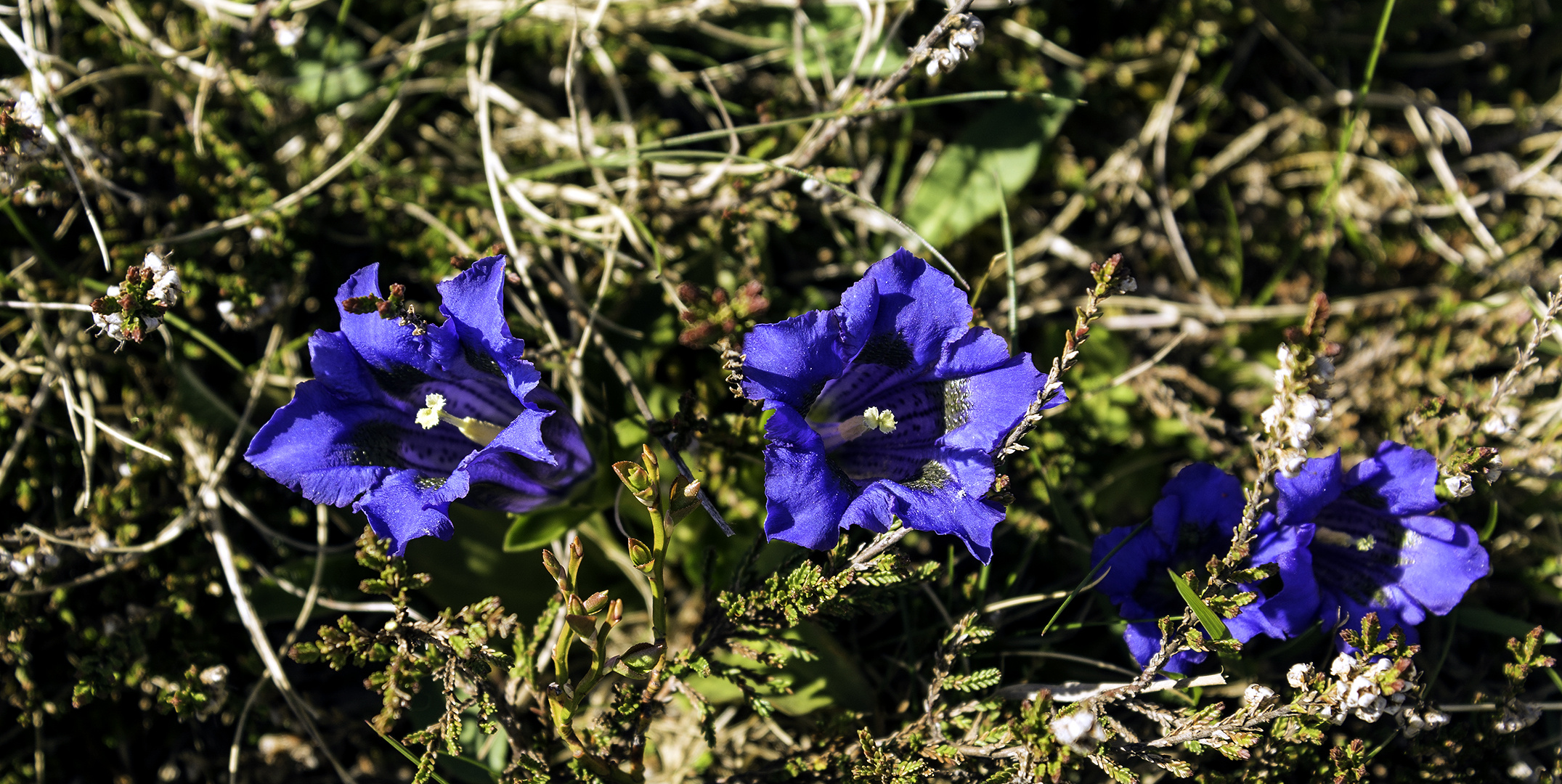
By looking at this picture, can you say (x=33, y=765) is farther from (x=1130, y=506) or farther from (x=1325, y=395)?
(x=1325, y=395)

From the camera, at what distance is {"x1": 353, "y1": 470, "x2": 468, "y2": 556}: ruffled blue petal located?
6.29ft

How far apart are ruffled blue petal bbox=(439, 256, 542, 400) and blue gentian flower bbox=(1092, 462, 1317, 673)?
52.7 inches

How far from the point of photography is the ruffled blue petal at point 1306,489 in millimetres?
2188

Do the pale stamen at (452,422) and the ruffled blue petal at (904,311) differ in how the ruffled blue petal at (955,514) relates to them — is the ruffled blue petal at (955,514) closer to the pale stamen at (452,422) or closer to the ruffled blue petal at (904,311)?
the ruffled blue petal at (904,311)

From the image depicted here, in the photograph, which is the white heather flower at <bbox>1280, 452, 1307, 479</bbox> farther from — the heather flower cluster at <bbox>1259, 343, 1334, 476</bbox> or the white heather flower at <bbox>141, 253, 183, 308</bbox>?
the white heather flower at <bbox>141, 253, 183, 308</bbox>

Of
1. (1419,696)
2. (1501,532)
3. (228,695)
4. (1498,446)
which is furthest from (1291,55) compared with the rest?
(228,695)

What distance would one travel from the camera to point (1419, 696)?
6.83ft

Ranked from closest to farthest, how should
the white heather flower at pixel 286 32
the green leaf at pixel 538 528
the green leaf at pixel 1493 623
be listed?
the green leaf at pixel 538 528 → the green leaf at pixel 1493 623 → the white heather flower at pixel 286 32

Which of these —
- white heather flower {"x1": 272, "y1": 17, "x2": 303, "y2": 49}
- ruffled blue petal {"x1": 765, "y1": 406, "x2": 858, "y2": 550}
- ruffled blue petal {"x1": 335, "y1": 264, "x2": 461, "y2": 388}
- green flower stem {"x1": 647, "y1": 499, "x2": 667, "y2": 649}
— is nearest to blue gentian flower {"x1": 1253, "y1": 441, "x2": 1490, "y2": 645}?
ruffled blue petal {"x1": 765, "y1": 406, "x2": 858, "y2": 550}

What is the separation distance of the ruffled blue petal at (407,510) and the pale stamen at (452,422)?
185 millimetres

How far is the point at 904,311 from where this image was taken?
83.4 inches

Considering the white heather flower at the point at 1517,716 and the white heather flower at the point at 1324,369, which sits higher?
the white heather flower at the point at 1324,369

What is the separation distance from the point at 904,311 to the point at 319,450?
1208 millimetres

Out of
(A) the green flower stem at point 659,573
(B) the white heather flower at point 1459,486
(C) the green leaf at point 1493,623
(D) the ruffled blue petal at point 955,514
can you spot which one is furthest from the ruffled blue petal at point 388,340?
(C) the green leaf at point 1493,623
